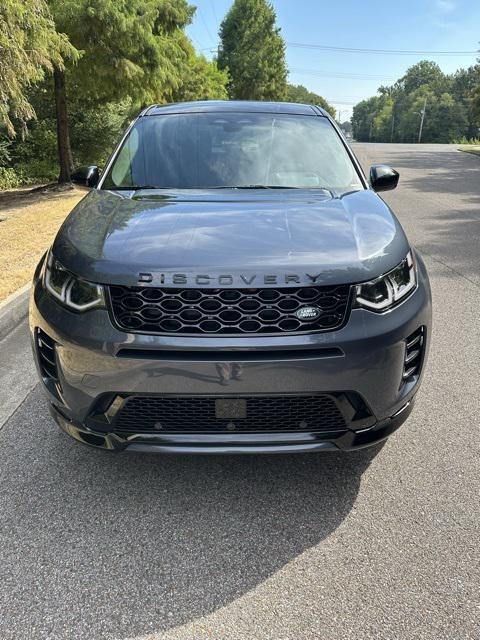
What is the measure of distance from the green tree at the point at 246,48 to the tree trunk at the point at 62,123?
41.1 m

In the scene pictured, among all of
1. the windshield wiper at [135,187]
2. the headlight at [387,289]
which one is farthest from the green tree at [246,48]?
the headlight at [387,289]

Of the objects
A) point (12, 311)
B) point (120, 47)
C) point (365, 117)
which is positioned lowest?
point (365, 117)

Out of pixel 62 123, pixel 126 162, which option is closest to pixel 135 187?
pixel 126 162

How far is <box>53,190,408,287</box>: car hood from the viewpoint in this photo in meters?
2.22

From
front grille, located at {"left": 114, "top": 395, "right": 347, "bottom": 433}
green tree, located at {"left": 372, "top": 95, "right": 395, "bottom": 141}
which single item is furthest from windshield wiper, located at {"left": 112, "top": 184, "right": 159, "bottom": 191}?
green tree, located at {"left": 372, "top": 95, "right": 395, "bottom": 141}

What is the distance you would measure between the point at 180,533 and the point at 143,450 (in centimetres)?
41

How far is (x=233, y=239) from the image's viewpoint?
95.0 inches

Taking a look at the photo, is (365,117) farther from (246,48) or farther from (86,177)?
(86,177)

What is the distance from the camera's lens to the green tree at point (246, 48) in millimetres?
53469

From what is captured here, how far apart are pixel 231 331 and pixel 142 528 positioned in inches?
39.1

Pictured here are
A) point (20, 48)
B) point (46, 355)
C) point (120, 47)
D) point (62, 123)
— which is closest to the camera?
point (46, 355)

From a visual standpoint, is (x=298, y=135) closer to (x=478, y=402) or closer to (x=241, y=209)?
(x=241, y=209)

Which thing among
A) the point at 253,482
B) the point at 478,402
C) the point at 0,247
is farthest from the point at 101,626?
the point at 0,247

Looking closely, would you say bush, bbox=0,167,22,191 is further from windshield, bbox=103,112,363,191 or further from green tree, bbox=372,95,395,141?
green tree, bbox=372,95,395,141
